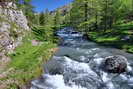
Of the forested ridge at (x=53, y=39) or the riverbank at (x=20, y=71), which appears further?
the forested ridge at (x=53, y=39)

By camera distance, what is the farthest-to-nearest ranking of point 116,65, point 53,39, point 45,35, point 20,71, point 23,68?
point 45,35 → point 53,39 → point 116,65 → point 23,68 → point 20,71

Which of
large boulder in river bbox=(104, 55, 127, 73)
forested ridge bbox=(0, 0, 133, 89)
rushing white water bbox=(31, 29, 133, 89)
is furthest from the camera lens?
large boulder in river bbox=(104, 55, 127, 73)

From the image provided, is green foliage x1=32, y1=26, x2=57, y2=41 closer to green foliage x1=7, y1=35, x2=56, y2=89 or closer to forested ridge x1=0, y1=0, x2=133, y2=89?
forested ridge x1=0, y1=0, x2=133, y2=89

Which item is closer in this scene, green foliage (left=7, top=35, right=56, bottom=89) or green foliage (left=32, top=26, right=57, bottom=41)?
green foliage (left=7, top=35, right=56, bottom=89)

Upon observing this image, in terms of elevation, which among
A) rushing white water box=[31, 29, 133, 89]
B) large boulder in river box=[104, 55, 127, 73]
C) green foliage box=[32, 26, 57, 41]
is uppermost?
green foliage box=[32, 26, 57, 41]

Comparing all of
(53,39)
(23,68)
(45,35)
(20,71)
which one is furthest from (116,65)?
(45,35)

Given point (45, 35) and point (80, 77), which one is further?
point (45, 35)

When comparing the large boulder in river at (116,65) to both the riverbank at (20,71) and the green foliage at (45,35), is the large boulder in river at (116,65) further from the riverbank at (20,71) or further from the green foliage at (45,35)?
the green foliage at (45,35)

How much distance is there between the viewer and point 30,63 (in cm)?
1988

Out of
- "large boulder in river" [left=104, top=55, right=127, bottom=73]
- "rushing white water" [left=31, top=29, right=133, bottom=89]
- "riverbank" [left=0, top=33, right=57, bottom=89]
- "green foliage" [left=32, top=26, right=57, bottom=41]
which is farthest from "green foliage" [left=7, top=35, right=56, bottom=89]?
"green foliage" [left=32, top=26, right=57, bottom=41]

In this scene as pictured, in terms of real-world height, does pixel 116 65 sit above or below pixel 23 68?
below

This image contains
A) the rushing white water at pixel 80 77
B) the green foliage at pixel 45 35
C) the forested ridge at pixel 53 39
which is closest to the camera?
the forested ridge at pixel 53 39

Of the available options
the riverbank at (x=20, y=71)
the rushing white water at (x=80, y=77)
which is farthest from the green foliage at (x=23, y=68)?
the rushing white water at (x=80, y=77)

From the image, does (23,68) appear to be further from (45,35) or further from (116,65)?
(45,35)
